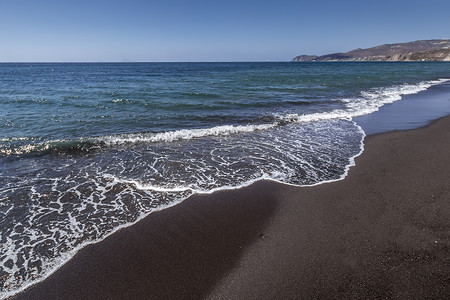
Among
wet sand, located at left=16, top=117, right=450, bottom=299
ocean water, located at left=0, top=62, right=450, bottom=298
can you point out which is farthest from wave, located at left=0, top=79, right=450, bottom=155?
wet sand, located at left=16, top=117, right=450, bottom=299

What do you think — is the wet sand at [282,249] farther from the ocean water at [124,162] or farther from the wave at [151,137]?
the wave at [151,137]

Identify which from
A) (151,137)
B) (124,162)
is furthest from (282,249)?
(151,137)

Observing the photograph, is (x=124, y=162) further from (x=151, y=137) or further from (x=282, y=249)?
(x=282, y=249)

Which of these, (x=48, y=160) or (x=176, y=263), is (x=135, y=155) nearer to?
(x=48, y=160)

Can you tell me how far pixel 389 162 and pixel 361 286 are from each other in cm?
594

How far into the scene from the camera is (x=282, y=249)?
430 cm

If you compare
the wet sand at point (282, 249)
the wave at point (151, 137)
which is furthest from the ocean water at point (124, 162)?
the wet sand at point (282, 249)

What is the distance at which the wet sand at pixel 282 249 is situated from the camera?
11.5ft

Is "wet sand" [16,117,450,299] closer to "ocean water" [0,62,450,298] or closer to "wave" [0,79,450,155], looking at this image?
"ocean water" [0,62,450,298]

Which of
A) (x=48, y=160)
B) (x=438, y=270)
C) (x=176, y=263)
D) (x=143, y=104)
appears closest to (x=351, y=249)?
(x=438, y=270)

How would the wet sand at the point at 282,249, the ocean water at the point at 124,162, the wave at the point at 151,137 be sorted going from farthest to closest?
the wave at the point at 151,137 → the ocean water at the point at 124,162 → the wet sand at the point at 282,249

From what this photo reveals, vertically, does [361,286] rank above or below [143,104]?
below

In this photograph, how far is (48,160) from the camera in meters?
8.58

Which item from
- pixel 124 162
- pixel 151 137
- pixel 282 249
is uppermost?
pixel 151 137
